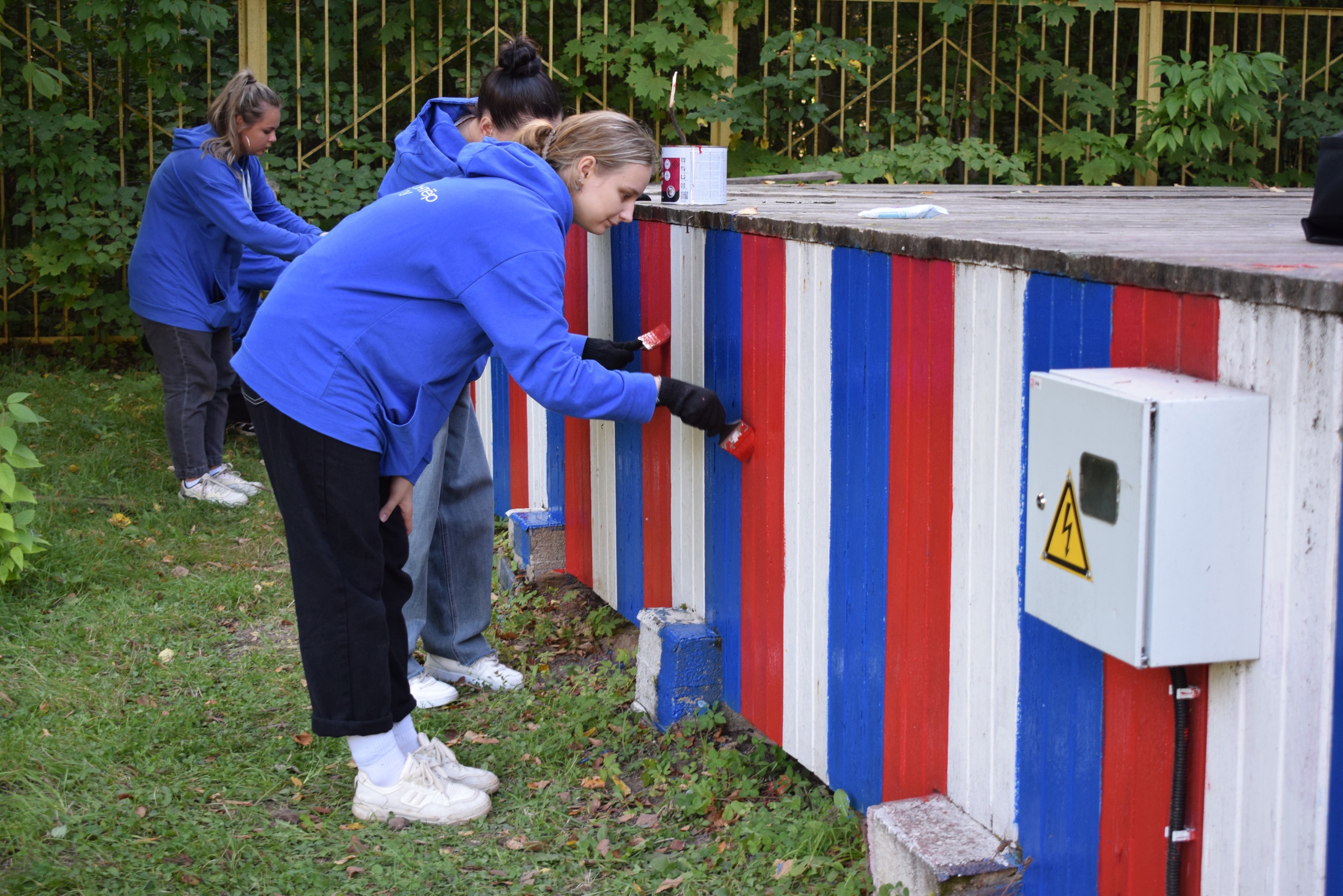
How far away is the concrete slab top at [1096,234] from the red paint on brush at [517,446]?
118 centimetres

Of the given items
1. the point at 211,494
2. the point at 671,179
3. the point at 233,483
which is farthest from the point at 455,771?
the point at 233,483

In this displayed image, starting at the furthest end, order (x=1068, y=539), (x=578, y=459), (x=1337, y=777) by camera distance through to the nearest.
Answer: (x=578, y=459), (x=1068, y=539), (x=1337, y=777)

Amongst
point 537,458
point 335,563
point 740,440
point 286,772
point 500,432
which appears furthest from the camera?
point 500,432

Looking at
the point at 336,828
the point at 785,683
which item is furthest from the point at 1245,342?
the point at 336,828

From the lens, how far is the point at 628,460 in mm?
4074

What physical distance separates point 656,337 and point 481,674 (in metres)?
1.16

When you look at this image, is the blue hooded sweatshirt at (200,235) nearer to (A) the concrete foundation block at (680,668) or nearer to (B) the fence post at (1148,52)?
(A) the concrete foundation block at (680,668)

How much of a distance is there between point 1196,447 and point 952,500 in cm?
76

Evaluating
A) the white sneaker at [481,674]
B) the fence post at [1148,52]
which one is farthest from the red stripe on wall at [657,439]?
the fence post at [1148,52]

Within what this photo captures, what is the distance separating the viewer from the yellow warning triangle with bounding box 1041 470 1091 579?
1861 mm

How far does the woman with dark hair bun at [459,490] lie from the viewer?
144 inches

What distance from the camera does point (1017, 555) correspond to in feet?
7.30

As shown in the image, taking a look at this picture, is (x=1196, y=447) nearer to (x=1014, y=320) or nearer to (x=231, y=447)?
(x=1014, y=320)

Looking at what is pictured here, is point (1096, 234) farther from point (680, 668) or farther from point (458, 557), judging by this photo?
point (458, 557)
